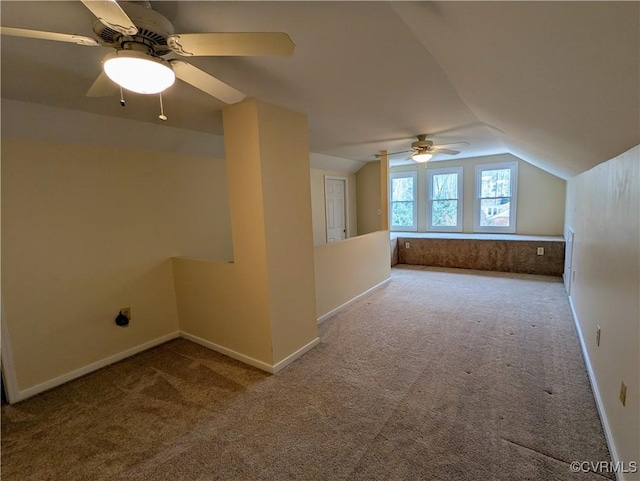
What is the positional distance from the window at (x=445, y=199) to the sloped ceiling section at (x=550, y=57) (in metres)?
4.74

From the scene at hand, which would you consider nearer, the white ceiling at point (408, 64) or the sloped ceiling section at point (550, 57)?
the sloped ceiling section at point (550, 57)

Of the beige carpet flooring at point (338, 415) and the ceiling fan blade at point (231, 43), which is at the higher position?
the ceiling fan blade at point (231, 43)

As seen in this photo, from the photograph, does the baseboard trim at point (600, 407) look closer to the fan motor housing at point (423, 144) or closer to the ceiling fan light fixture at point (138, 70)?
the fan motor housing at point (423, 144)

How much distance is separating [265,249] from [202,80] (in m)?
1.30

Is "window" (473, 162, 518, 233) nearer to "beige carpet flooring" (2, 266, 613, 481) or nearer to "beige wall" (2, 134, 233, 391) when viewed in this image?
"beige carpet flooring" (2, 266, 613, 481)

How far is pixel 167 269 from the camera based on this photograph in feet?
10.8

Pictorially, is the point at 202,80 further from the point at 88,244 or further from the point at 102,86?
the point at 88,244

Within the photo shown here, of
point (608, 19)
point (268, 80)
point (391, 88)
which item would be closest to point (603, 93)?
point (608, 19)

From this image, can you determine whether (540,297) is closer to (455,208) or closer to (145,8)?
(455,208)

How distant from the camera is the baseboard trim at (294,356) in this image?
261 cm

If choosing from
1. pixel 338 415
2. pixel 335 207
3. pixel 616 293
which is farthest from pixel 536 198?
pixel 338 415

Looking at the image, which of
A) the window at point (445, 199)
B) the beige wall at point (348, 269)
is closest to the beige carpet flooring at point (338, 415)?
the beige wall at point (348, 269)

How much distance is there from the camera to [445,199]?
675 cm

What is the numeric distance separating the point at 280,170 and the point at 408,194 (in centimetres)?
527
